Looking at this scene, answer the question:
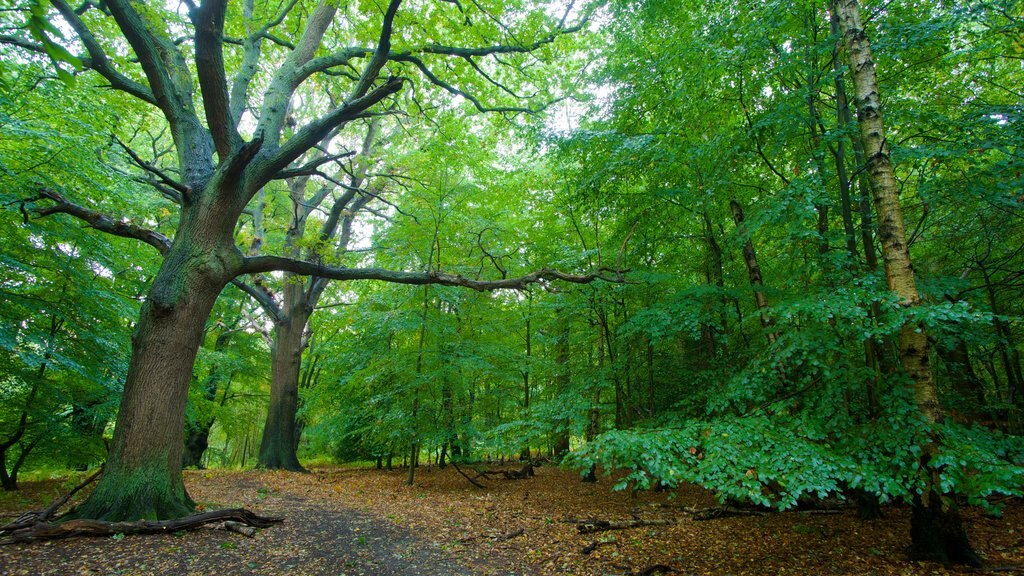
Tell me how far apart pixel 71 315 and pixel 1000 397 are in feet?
53.2

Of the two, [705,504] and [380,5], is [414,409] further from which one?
[380,5]

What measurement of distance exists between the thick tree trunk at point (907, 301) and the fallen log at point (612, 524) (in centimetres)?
289

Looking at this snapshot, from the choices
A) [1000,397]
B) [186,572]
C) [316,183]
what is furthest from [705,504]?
[316,183]

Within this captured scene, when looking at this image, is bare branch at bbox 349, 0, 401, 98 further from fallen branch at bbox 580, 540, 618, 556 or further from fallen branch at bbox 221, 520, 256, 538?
fallen branch at bbox 580, 540, 618, 556

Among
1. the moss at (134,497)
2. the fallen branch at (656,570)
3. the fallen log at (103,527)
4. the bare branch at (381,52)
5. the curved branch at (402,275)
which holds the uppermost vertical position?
the bare branch at (381,52)

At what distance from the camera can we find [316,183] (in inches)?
610

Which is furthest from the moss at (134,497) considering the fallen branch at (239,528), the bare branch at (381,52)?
the bare branch at (381,52)

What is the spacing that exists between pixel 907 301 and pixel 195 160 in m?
8.54

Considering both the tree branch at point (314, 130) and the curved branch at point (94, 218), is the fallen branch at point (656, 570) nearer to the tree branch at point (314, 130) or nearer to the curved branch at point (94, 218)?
the tree branch at point (314, 130)

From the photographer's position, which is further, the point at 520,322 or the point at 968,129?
the point at 520,322

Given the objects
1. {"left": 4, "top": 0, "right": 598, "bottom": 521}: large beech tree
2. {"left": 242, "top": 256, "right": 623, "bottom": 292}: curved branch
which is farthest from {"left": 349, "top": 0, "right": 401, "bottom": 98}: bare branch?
{"left": 242, "top": 256, "right": 623, "bottom": 292}: curved branch

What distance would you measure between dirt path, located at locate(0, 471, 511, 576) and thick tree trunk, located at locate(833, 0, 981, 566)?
4113 millimetres

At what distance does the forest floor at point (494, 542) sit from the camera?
4.41 m

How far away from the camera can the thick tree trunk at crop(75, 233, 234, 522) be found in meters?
5.09
